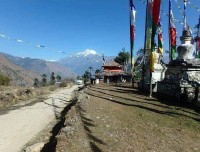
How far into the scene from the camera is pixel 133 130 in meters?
14.9

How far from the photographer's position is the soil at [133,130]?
12602mm

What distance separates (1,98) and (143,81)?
2391cm

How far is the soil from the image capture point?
1260cm

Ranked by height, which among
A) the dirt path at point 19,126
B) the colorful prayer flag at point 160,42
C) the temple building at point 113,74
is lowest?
the dirt path at point 19,126

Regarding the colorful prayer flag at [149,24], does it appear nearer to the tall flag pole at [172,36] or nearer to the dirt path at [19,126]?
the tall flag pole at [172,36]

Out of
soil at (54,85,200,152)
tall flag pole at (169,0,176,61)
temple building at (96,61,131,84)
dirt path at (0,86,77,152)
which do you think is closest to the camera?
soil at (54,85,200,152)

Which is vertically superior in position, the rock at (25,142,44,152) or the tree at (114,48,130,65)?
the tree at (114,48,130,65)

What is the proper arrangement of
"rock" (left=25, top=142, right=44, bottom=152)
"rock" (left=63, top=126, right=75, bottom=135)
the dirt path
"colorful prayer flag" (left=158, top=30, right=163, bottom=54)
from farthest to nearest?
1. "colorful prayer flag" (left=158, top=30, right=163, bottom=54)
2. the dirt path
3. "rock" (left=25, top=142, right=44, bottom=152)
4. "rock" (left=63, top=126, right=75, bottom=135)

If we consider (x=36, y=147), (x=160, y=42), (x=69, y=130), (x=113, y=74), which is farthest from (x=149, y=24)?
(x=113, y=74)

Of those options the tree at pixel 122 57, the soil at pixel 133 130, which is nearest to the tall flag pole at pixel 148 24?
the soil at pixel 133 130

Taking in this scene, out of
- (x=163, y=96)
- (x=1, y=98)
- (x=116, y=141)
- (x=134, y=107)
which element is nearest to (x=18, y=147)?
(x=134, y=107)

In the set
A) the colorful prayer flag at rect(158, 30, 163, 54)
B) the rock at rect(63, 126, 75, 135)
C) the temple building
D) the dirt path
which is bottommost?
the dirt path

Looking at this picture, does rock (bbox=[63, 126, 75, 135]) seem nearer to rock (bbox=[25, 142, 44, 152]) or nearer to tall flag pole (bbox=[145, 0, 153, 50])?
rock (bbox=[25, 142, 44, 152])

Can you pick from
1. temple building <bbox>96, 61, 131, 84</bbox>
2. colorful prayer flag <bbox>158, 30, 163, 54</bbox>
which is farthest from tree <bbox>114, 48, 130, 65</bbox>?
colorful prayer flag <bbox>158, 30, 163, 54</bbox>
